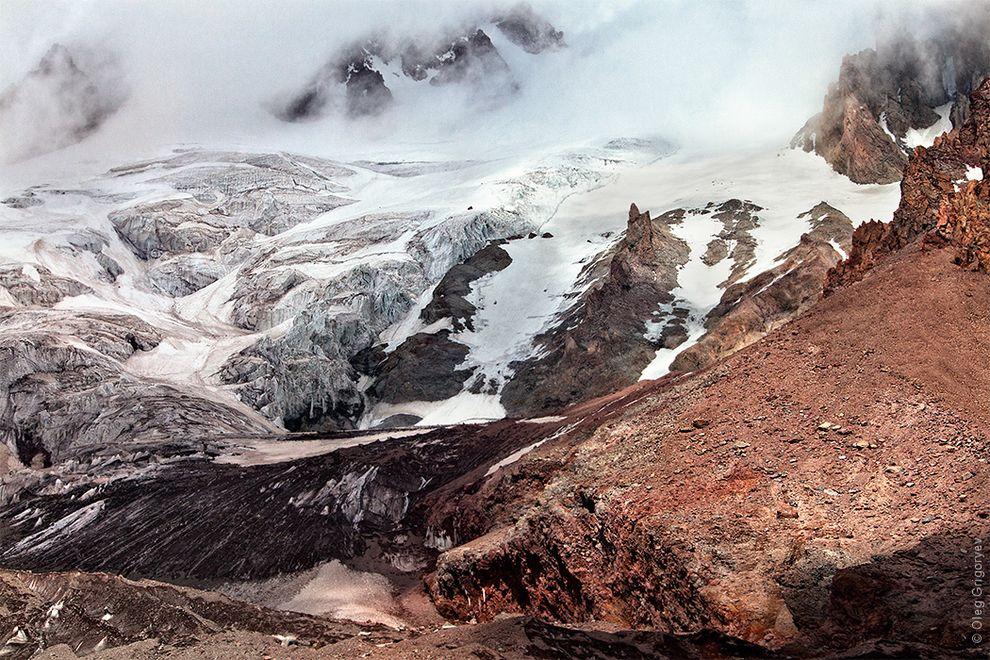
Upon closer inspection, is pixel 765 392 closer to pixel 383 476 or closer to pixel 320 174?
pixel 383 476

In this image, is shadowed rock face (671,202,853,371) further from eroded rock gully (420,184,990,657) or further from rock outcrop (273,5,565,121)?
rock outcrop (273,5,565,121)

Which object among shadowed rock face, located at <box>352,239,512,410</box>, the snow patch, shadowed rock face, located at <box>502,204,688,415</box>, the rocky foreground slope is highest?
the rocky foreground slope

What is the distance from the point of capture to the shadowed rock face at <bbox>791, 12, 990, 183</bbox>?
93.6m

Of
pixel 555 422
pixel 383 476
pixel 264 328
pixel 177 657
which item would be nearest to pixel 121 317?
Answer: pixel 264 328

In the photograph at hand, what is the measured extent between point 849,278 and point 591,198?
8024cm

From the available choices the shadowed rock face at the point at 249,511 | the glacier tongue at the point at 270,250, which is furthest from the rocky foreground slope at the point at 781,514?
the glacier tongue at the point at 270,250

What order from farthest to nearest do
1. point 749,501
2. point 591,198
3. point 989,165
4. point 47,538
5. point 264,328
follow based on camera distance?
point 591,198 → point 264,328 → point 47,538 → point 989,165 → point 749,501

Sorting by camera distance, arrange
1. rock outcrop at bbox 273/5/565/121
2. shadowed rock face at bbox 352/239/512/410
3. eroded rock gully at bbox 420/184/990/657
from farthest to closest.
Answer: rock outcrop at bbox 273/5/565/121, shadowed rock face at bbox 352/239/512/410, eroded rock gully at bbox 420/184/990/657

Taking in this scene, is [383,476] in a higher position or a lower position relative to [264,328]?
higher

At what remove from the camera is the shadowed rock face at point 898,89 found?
9362cm

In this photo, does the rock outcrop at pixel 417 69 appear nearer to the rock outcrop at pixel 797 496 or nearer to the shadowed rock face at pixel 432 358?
the shadowed rock face at pixel 432 358

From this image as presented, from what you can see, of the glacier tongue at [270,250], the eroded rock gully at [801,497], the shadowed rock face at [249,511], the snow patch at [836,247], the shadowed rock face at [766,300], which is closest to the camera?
the eroded rock gully at [801,497]

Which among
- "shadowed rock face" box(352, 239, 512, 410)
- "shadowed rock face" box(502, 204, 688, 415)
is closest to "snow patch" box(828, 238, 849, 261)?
"shadowed rock face" box(502, 204, 688, 415)

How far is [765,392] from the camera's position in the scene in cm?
1691
